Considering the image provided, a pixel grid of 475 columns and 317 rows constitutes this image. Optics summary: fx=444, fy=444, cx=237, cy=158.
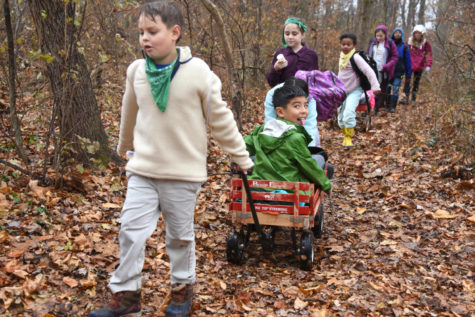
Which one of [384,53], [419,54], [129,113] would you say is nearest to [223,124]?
[129,113]

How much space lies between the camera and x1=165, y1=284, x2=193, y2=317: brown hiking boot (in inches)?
132

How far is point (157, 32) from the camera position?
2.95 m

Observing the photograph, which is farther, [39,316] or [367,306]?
[367,306]

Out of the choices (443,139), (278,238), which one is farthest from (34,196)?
(443,139)

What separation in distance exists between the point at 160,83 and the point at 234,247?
214 centimetres

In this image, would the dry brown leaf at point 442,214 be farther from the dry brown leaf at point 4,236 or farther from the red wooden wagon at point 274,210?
the dry brown leaf at point 4,236

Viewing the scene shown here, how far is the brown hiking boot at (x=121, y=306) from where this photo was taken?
10.1 feet

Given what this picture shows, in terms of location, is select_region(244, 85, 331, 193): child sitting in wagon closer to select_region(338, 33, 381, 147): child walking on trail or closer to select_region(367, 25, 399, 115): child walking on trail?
select_region(338, 33, 381, 147): child walking on trail

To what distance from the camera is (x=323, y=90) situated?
6.41m

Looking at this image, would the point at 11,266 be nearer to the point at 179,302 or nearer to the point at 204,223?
the point at 179,302

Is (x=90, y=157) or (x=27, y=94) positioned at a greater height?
(x=27, y=94)

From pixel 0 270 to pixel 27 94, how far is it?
457 centimetres

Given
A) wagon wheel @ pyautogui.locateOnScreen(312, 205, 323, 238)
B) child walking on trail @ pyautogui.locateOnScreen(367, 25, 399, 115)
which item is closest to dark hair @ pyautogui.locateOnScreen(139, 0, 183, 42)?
wagon wheel @ pyautogui.locateOnScreen(312, 205, 323, 238)

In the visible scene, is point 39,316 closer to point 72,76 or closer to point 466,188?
point 72,76
